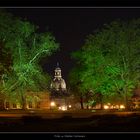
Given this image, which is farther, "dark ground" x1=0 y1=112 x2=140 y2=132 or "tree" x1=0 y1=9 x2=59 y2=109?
"tree" x1=0 y1=9 x2=59 y2=109

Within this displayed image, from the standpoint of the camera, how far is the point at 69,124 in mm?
10711

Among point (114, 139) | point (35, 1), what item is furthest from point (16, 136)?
point (35, 1)

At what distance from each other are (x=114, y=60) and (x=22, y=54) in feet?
11.7

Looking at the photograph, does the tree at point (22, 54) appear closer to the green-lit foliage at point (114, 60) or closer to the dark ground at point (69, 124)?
the green-lit foliage at point (114, 60)

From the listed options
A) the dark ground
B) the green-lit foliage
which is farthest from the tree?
the dark ground

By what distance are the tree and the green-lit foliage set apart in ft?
5.23

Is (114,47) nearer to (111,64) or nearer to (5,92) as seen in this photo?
(111,64)

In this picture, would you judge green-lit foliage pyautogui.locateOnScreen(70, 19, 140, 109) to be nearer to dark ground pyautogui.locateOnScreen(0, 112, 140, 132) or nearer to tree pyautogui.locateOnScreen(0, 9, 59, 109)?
tree pyautogui.locateOnScreen(0, 9, 59, 109)

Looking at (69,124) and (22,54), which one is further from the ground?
(22,54)

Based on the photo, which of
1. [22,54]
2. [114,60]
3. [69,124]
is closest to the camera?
[69,124]

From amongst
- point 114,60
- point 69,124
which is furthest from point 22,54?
point 69,124

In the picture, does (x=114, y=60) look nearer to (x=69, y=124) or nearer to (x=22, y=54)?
(x=22, y=54)

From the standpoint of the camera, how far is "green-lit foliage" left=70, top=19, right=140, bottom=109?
672 inches

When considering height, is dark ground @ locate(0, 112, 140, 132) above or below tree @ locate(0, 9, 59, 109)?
below
